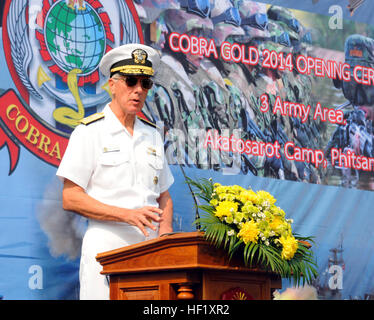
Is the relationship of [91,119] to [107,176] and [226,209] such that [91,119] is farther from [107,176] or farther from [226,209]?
[226,209]

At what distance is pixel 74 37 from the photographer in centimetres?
381

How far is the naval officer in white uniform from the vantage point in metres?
3.11

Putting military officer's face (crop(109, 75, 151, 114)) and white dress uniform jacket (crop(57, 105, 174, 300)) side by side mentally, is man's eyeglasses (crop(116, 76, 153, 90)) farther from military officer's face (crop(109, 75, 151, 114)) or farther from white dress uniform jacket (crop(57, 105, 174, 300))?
white dress uniform jacket (crop(57, 105, 174, 300))

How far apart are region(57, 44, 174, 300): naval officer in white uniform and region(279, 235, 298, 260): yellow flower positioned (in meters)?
0.62

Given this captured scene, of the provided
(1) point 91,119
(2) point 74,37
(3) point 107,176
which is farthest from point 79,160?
(2) point 74,37

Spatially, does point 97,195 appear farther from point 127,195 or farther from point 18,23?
point 18,23

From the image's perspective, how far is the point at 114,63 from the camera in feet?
11.1

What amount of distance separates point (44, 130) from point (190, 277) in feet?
5.19

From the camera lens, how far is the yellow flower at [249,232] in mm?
2549

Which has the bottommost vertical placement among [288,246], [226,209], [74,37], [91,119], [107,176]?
[288,246]

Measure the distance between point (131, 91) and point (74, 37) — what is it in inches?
28.0

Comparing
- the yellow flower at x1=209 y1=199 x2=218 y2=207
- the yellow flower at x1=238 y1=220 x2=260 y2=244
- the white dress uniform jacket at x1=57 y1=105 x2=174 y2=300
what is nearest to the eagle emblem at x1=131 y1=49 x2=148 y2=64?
the white dress uniform jacket at x1=57 y1=105 x2=174 y2=300

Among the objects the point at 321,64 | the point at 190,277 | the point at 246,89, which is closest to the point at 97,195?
the point at 190,277

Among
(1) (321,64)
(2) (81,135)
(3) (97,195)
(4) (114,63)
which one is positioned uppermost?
(1) (321,64)
